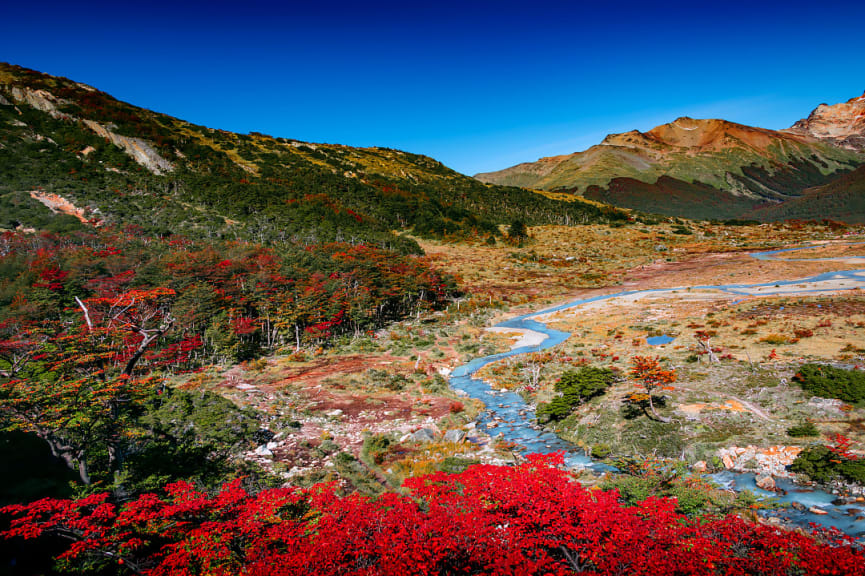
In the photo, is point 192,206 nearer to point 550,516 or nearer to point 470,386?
point 470,386

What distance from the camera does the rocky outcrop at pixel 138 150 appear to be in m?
101

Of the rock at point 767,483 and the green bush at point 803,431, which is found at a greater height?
the green bush at point 803,431

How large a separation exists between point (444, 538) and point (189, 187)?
113 meters

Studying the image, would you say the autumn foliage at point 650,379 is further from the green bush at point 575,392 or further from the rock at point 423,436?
the rock at point 423,436

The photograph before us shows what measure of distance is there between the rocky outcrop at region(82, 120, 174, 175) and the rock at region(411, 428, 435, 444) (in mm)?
114805

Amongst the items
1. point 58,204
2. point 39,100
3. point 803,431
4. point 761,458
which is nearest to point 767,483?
point 761,458

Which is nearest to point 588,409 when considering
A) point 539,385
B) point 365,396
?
point 539,385

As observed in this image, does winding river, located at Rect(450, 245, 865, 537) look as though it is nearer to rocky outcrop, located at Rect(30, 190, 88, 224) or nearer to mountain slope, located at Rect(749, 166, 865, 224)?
rocky outcrop, located at Rect(30, 190, 88, 224)

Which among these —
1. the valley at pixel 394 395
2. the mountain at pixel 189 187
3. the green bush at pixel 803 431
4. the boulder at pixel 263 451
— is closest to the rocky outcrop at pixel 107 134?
the mountain at pixel 189 187

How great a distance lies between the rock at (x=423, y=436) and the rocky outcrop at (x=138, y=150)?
115 metres

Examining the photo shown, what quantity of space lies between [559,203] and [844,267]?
337ft

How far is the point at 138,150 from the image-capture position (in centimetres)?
10269

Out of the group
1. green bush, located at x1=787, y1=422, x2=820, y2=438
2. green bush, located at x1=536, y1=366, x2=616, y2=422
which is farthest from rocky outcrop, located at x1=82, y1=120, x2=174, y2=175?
green bush, located at x1=787, y1=422, x2=820, y2=438

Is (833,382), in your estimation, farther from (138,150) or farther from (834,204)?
(834,204)
